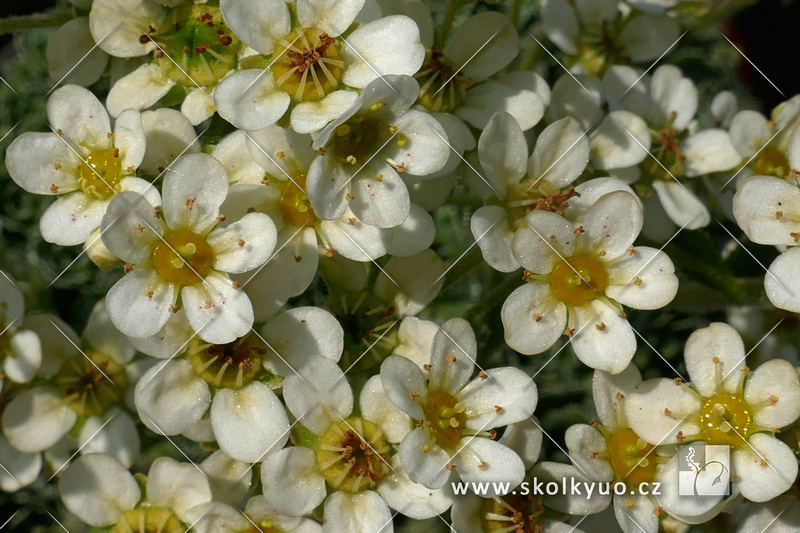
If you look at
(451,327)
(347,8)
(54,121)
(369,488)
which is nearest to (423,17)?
(347,8)

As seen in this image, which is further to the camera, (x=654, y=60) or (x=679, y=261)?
(x=654, y=60)

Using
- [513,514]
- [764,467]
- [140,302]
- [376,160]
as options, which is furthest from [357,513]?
[764,467]

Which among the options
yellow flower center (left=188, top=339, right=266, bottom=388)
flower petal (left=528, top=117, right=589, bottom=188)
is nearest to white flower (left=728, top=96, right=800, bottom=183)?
flower petal (left=528, top=117, right=589, bottom=188)

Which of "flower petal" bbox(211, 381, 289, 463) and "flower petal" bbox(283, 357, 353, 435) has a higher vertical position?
"flower petal" bbox(283, 357, 353, 435)

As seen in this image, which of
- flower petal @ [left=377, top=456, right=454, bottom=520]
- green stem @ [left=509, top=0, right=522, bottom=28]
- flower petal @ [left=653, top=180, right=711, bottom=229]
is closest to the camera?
flower petal @ [left=377, top=456, right=454, bottom=520]

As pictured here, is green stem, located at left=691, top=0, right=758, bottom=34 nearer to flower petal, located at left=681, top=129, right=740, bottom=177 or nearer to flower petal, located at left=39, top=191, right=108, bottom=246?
flower petal, located at left=681, top=129, right=740, bottom=177

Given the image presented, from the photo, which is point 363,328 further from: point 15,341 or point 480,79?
point 15,341

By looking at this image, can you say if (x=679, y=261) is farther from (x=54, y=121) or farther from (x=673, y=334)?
(x=54, y=121)
